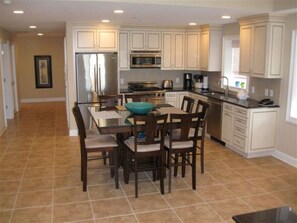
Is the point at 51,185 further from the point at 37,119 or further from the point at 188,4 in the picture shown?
the point at 37,119

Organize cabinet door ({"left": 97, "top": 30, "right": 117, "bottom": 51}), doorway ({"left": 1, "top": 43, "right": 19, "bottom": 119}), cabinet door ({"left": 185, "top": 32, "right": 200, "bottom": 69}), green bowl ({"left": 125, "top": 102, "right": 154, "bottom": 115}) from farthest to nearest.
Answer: doorway ({"left": 1, "top": 43, "right": 19, "bottom": 119}) < cabinet door ({"left": 185, "top": 32, "right": 200, "bottom": 69}) < cabinet door ({"left": 97, "top": 30, "right": 117, "bottom": 51}) < green bowl ({"left": 125, "top": 102, "right": 154, "bottom": 115})

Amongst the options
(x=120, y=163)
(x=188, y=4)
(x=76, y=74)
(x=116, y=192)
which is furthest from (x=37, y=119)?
(x=188, y=4)

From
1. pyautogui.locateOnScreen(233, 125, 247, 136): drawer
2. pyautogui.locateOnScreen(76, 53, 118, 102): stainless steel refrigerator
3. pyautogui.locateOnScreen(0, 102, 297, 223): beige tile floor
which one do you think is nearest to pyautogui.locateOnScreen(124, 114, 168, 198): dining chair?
pyautogui.locateOnScreen(0, 102, 297, 223): beige tile floor

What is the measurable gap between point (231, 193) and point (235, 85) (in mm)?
3241

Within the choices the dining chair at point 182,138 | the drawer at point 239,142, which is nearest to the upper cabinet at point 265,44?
the drawer at point 239,142

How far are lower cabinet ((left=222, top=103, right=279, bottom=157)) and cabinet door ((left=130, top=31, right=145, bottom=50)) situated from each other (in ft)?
9.25

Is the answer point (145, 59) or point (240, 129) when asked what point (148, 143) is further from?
point (145, 59)

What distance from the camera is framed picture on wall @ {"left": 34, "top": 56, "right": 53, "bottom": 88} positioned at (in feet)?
37.9

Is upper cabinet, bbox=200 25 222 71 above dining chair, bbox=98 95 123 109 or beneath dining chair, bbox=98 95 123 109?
above

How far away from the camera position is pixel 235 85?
6.75m

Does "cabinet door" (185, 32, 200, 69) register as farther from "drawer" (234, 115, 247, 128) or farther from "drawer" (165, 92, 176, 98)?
"drawer" (234, 115, 247, 128)

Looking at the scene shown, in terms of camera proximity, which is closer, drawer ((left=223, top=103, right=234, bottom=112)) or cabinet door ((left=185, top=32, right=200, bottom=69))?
drawer ((left=223, top=103, right=234, bottom=112))

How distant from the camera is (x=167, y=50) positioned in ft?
24.9

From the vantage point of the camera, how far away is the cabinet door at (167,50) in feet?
24.7
